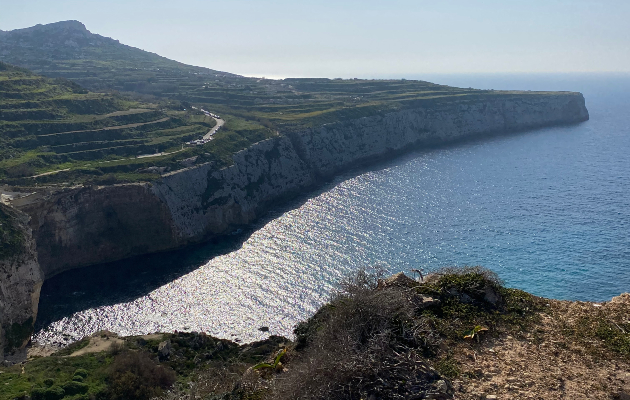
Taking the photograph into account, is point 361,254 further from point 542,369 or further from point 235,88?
point 235,88

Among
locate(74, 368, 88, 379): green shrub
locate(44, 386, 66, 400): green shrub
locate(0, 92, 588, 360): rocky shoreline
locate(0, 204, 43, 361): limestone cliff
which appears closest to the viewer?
locate(44, 386, 66, 400): green shrub

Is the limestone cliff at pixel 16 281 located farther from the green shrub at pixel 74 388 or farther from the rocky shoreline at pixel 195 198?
the green shrub at pixel 74 388

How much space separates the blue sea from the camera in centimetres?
5075

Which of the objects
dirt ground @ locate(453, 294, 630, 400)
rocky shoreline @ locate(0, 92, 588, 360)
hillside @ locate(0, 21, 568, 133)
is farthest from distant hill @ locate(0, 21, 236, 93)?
dirt ground @ locate(453, 294, 630, 400)

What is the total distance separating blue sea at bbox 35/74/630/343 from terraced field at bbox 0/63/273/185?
16.2 meters

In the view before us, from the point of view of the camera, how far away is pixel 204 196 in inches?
2997

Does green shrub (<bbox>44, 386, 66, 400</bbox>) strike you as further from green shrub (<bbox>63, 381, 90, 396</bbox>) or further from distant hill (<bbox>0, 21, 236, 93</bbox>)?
distant hill (<bbox>0, 21, 236, 93</bbox>)

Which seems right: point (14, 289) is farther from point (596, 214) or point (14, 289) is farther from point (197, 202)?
point (596, 214)

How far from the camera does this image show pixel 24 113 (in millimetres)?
81938

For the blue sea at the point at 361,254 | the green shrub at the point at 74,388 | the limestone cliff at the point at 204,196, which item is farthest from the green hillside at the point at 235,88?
the green shrub at the point at 74,388

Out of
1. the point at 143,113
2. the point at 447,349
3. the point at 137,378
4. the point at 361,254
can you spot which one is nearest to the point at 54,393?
the point at 137,378

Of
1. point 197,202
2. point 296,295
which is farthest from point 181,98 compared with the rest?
point 296,295

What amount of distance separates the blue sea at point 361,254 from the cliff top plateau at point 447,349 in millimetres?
13045

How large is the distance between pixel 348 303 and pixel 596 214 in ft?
228
